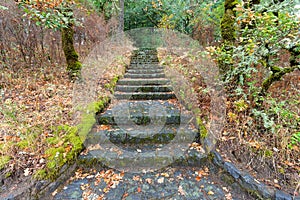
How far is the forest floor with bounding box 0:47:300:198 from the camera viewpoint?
204 cm

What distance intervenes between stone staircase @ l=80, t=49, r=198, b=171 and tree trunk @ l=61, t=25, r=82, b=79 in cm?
131

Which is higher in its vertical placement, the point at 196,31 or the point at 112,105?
the point at 196,31

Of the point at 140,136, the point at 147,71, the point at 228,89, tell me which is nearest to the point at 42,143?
the point at 140,136

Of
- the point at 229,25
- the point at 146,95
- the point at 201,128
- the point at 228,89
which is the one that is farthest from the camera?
the point at 146,95

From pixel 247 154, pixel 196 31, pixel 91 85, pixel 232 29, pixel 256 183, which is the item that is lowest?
pixel 256 183

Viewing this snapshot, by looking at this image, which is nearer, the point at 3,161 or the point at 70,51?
the point at 3,161

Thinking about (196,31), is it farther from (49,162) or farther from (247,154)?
(49,162)

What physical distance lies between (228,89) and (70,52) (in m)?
3.90

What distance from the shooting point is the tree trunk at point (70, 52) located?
436cm

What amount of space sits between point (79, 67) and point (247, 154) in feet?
13.8

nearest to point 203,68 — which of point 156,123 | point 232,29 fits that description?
point 232,29

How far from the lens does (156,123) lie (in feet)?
10.4

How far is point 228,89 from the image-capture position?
10.0ft

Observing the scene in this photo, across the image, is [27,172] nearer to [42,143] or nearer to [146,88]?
[42,143]
